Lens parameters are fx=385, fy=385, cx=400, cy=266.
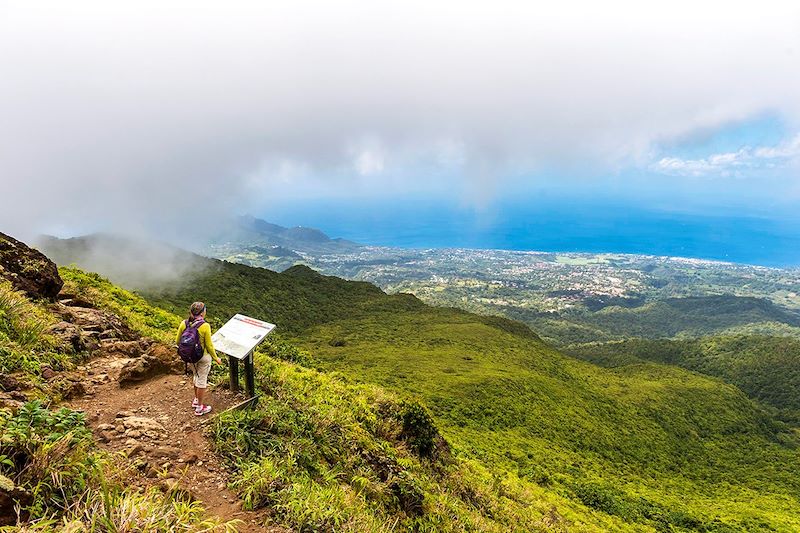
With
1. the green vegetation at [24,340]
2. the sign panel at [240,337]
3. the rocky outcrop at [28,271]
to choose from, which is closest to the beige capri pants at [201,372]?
the sign panel at [240,337]

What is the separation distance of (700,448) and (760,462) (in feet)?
20.9

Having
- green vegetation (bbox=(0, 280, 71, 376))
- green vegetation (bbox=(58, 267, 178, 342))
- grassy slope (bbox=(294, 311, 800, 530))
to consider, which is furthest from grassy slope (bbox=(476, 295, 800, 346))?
green vegetation (bbox=(0, 280, 71, 376))

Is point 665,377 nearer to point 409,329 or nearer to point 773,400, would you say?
point 773,400

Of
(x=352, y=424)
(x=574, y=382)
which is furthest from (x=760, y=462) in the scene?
(x=352, y=424)

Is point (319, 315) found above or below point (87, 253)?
below

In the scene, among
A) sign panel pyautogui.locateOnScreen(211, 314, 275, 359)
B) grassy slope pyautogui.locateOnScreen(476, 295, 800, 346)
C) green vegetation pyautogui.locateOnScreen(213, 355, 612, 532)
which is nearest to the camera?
green vegetation pyautogui.locateOnScreen(213, 355, 612, 532)

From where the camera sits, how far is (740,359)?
8162cm

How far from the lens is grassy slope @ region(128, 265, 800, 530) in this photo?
74.7 feet

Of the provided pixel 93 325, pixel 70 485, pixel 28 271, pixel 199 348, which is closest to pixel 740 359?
pixel 199 348

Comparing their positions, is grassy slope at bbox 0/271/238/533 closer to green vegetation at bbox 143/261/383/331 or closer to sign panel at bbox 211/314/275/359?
sign panel at bbox 211/314/275/359

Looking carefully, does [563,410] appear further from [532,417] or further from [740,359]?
[740,359]

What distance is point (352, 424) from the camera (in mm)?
9539

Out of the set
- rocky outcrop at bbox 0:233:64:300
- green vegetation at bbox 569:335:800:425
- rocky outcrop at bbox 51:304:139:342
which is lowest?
green vegetation at bbox 569:335:800:425

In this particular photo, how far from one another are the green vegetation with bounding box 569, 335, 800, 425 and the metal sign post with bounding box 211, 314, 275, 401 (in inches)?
3341
